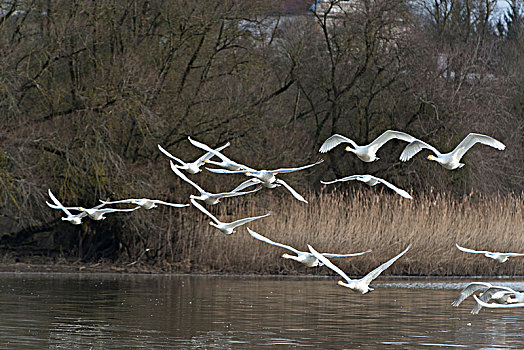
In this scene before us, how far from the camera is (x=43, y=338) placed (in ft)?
38.3

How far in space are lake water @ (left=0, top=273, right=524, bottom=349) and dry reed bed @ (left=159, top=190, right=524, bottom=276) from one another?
1.77 meters

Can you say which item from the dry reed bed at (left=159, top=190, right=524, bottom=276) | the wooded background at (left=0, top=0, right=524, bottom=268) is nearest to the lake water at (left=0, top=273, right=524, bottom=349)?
the dry reed bed at (left=159, top=190, right=524, bottom=276)

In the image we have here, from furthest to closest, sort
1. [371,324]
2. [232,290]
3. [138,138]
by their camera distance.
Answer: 1. [138,138]
2. [232,290]
3. [371,324]

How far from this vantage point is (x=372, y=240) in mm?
23391

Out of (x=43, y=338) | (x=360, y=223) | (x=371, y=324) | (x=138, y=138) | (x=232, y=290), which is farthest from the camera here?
(x=138, y=138)

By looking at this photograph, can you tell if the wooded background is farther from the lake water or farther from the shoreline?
the lake water

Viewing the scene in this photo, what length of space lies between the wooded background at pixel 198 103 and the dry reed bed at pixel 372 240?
1584 millimetres

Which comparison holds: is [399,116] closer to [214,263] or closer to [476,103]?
[476,103]

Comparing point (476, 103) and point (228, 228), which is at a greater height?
point (476, 103)

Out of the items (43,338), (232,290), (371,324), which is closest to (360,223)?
(232,290)

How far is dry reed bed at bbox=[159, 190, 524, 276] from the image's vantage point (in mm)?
23359

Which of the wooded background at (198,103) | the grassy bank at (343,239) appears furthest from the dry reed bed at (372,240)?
the wooded background at (198,103)

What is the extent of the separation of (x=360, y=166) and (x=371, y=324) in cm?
1727

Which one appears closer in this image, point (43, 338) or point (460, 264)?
point (43, 338)
